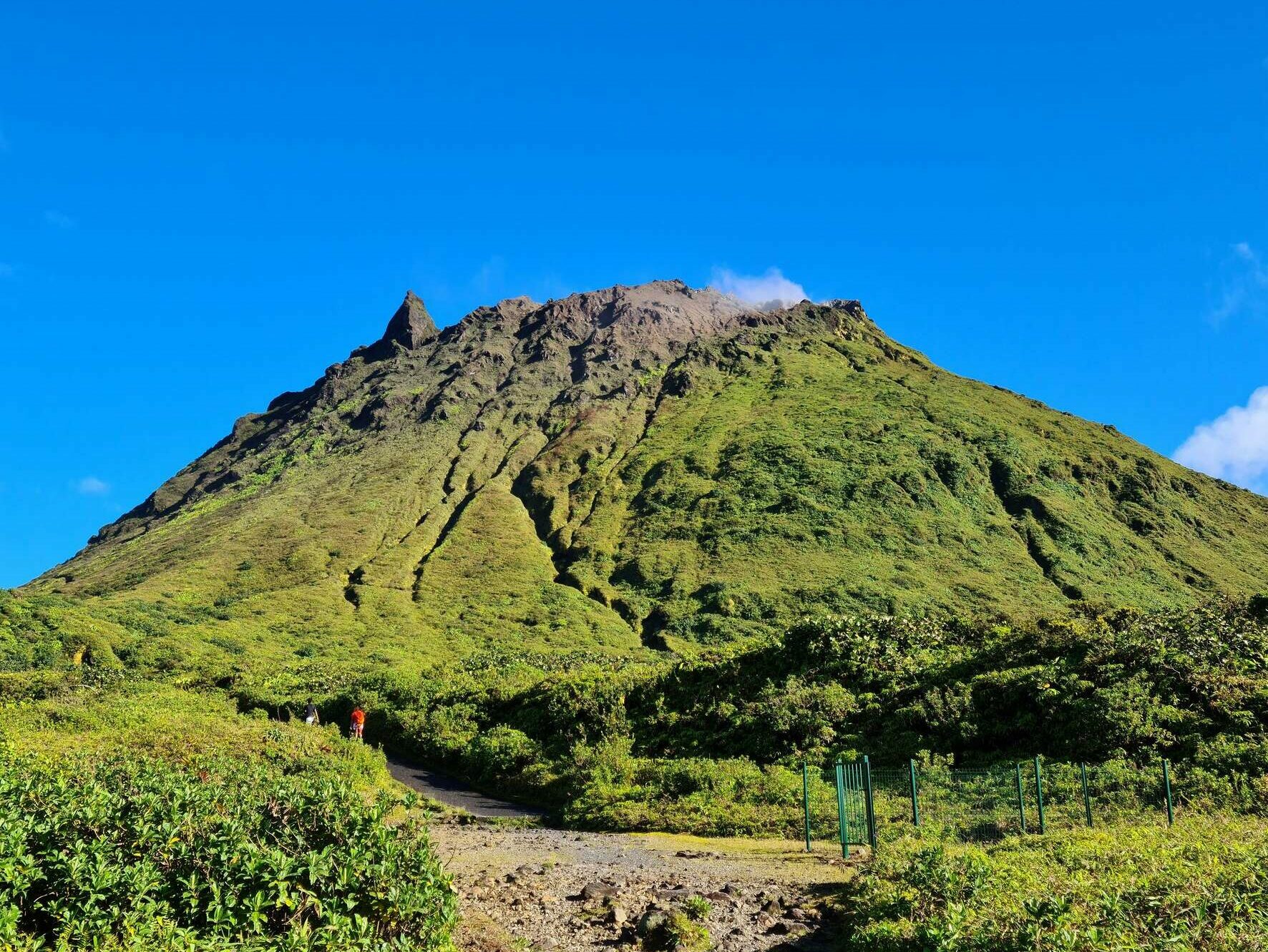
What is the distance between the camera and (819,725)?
2667 cm

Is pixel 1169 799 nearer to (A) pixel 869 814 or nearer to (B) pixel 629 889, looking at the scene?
(A) pixel 869 814

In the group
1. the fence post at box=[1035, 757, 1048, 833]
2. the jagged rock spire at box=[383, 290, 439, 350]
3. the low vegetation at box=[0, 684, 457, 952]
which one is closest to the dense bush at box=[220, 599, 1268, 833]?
the fence post at box=[1035, 757, 1048, 833]

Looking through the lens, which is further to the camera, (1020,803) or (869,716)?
(869,716)

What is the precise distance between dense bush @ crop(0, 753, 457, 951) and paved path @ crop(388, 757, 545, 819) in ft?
44.0

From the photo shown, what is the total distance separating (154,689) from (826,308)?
152 meters

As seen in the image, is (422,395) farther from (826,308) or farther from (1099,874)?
(1099,874)

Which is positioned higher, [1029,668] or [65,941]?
[1029,668]

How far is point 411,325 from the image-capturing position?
190 metres

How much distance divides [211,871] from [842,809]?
12166mm

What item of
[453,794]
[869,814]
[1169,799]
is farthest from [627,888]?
[453,794]

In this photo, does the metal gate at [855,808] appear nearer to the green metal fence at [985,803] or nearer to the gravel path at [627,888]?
the green metal fence at [985,803]

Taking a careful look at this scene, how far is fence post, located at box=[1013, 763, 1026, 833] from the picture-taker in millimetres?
18022

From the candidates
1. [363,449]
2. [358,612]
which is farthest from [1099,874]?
[363,449]

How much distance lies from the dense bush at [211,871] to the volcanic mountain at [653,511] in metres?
61.6
